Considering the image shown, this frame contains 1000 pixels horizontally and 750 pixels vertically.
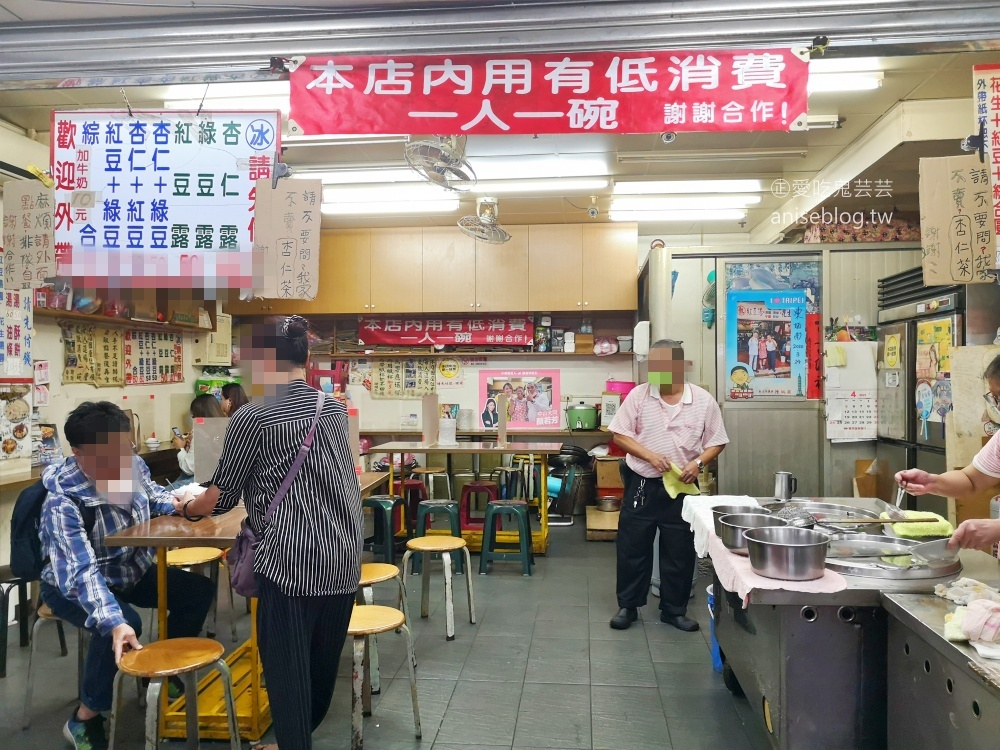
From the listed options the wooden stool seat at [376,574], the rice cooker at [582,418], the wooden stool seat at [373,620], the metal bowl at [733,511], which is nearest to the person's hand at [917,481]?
the metal bowl at [733,511]

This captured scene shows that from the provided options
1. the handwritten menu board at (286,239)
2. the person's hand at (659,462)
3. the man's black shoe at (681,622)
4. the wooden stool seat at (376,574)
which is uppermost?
the handwritten menu board at (286,239)

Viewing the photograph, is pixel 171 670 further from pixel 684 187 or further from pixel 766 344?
pixel 684 187

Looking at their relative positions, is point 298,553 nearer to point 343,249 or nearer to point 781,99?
point 781,99

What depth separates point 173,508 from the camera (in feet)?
10.1

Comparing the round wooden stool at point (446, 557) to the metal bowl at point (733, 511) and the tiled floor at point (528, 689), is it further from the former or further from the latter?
the metal bowl at point (733, 511)

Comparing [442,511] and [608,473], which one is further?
[608,473]

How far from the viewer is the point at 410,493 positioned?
630 centimetres

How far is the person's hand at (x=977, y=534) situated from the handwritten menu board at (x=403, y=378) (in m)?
6.29

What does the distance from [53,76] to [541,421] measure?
578 centimetres

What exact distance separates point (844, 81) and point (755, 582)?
3.28 metres

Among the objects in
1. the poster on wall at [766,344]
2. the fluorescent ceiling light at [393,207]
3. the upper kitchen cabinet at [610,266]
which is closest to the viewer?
the poster on wall at [766,344]

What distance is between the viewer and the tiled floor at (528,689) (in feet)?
9.45

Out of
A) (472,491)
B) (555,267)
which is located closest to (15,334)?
(472,491)

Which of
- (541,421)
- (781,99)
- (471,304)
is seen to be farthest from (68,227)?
(541,421)
